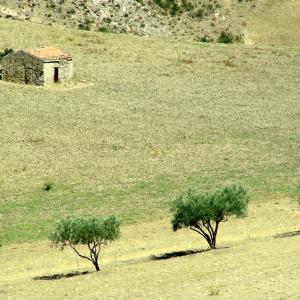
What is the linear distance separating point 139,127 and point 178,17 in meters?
47.1

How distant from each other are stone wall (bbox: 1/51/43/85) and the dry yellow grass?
3554cm

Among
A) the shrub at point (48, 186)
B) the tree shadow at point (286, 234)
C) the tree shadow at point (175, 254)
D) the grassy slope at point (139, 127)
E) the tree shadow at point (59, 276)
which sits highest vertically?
the grassy slope at point (139, 127)

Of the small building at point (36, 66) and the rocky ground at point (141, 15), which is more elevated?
the rocky ground at point (141, 15)

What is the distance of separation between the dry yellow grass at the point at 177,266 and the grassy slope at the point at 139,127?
3554 millimetres

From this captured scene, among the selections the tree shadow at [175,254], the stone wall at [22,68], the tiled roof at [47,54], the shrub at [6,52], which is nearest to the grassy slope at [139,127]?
the stone wall at [22,68]

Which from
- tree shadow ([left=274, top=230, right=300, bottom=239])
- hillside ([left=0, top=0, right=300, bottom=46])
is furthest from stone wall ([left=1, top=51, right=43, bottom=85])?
tree shadow ([left=274, top=230, right=300, bottom=239])

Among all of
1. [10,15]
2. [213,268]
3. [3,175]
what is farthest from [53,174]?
[10,15]

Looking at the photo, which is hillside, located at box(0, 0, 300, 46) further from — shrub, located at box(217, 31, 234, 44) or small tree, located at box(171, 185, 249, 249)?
small tree, located at box(171, 185, 249, 249)

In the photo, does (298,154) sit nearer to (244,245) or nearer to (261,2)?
(244,245)

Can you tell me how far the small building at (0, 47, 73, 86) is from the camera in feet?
277

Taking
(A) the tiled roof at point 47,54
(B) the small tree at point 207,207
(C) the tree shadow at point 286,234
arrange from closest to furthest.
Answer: (B) the small tree at point 207,207
(C) the tree shadow at point 286,234
(A) the tiled roof at point 47,54

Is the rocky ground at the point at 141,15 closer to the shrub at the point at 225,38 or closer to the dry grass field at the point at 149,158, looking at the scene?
the shrub at the point at 225,38

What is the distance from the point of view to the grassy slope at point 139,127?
191ft

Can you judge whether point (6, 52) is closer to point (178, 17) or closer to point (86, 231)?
point (178, 17)
